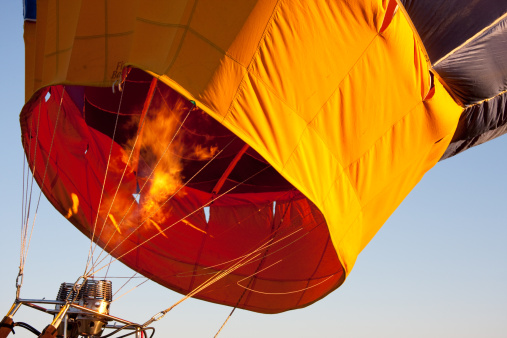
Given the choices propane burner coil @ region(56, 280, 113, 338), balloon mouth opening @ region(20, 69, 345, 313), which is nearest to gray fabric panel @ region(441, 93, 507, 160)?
balloon mouth opening @ region(20, 69, 345, 313)

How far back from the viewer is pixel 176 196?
6.88m

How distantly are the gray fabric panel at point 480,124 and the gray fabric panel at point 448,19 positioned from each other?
2.33ft

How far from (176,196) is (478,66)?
3.14 metres

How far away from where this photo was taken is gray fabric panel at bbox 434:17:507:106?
550 cm

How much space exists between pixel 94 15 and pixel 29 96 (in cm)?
97

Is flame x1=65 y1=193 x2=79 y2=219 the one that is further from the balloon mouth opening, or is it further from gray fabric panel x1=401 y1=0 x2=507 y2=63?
gray fabric panel x1=401 y1=0 x2=507 y2=63

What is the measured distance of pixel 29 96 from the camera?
5.41m

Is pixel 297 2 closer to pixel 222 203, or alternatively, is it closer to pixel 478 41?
pixel 478 41

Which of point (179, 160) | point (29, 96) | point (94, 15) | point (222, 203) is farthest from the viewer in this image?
point (222, 203)

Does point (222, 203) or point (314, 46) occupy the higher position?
point (222, 203)

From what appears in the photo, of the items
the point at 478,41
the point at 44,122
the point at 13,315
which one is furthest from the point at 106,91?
the point at 478,41

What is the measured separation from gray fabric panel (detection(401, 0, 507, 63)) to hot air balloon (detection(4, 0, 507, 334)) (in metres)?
0.01

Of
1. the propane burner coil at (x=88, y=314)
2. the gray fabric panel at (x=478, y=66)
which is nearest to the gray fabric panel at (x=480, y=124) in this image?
the gray fabric panel at (x=478, y=66)

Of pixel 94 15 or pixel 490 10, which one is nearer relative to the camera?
pixel 94 15
